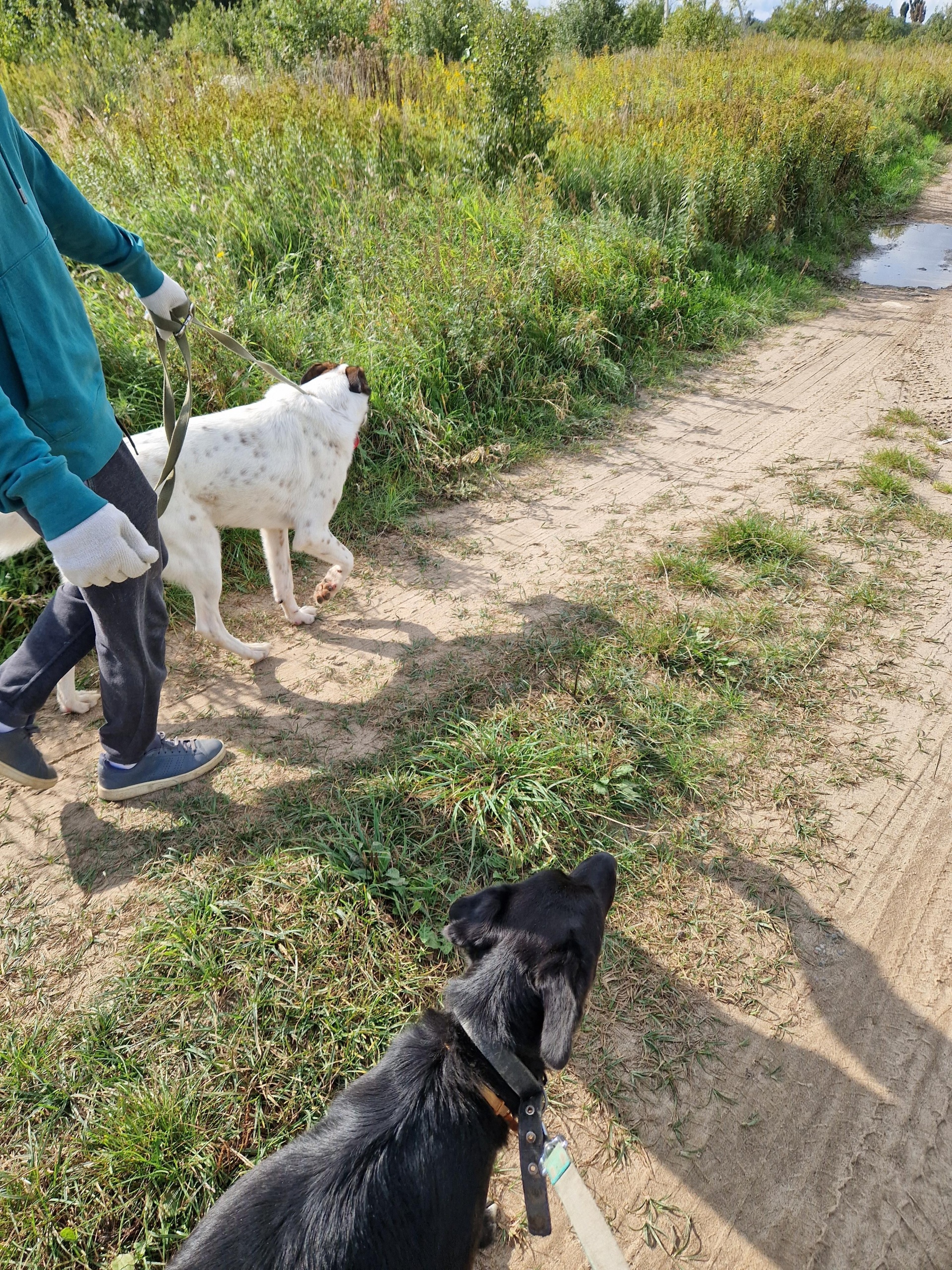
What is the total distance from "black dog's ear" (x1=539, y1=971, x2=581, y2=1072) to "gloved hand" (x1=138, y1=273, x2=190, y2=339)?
2.51 meters

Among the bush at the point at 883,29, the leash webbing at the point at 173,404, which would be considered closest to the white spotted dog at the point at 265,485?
the leash webbing at the point at 173,404

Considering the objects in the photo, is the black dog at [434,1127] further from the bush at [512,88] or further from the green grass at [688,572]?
the bush at [512,88]

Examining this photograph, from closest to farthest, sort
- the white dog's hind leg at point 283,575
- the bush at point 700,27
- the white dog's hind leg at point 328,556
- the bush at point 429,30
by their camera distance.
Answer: the white dog's hind leg at point 328,556
the white dog's hind leg at point 283,575
the bush at point 429,30
the bush at point 700,27

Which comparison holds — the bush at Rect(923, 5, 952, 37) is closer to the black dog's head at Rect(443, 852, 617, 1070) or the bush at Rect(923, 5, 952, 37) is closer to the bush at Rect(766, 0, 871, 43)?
the bush at Rect(766, 0, 871, 43)

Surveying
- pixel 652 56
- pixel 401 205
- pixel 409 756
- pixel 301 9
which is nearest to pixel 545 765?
pixel 409 756

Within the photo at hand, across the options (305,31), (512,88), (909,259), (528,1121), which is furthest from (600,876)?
(305,31)

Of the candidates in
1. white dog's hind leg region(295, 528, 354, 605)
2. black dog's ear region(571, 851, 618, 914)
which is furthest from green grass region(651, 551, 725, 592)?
black dog's ear region(571, 851, 618, 914)

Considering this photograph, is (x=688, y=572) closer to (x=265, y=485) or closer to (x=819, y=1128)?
(x=265, y=485)

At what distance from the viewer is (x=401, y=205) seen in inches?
251

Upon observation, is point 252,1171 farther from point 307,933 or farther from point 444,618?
point 444,618

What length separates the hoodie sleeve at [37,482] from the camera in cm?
159

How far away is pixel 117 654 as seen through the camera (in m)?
2.36

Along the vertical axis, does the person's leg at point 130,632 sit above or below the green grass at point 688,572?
above

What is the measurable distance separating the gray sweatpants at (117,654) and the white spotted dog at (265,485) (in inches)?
22.1
